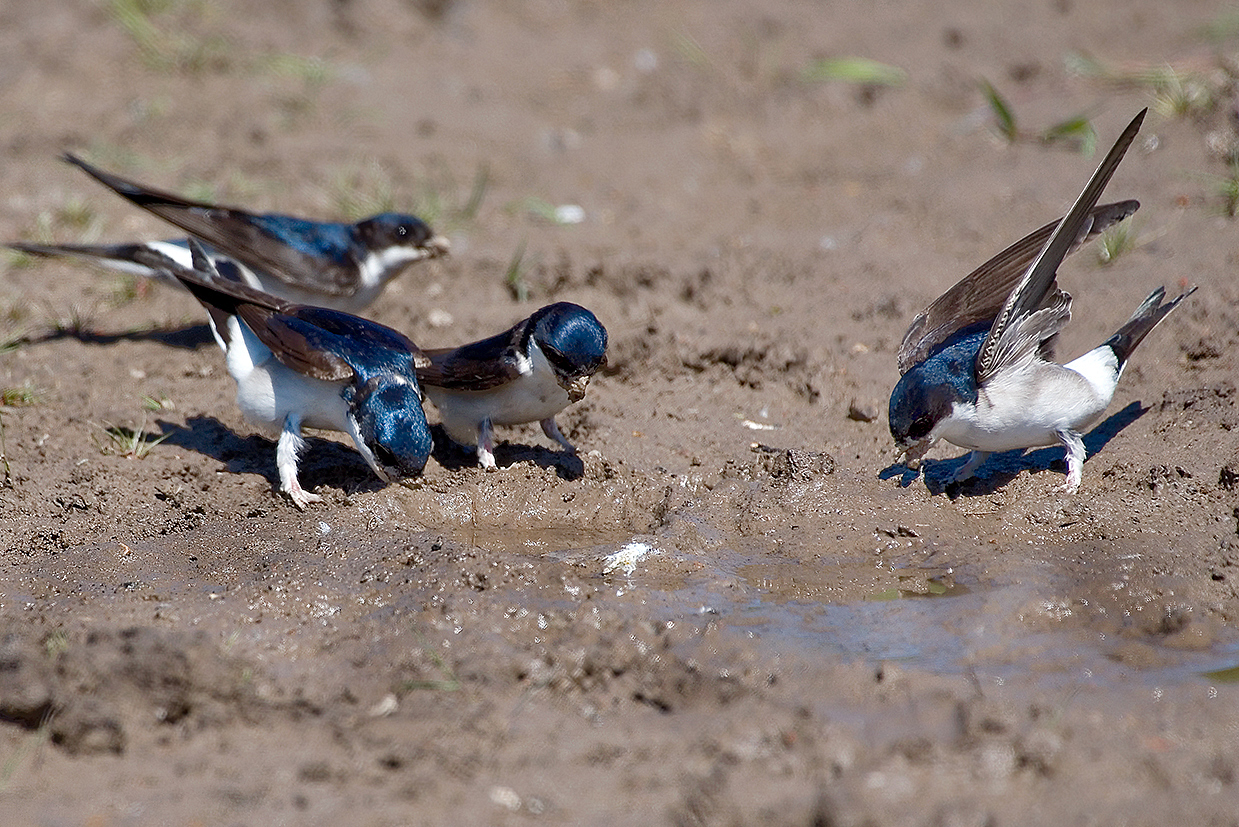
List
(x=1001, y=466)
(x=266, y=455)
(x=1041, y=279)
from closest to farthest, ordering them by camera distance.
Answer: (x=1041, y=279), (x=1001, y=466), (x=266, y=455)

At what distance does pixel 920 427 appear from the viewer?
436cm

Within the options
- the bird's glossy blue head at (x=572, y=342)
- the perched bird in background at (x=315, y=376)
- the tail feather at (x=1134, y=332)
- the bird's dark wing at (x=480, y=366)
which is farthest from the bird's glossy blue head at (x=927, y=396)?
the perched bird in background at (x=315, y=376)

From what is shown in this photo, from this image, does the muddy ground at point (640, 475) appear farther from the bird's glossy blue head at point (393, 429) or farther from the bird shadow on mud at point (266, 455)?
the bird's glossy blue head at point (393, 429)

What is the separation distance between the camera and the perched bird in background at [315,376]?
4602mm

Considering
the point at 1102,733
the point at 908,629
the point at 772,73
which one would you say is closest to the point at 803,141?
the point at 772,73

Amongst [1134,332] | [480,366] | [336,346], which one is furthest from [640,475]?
[1134,332]

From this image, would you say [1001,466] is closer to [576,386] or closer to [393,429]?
[576,386]

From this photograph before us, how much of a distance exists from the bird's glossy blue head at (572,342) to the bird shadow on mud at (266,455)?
3.18ft

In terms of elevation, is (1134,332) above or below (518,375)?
above

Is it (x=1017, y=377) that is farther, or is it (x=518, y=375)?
(x=518, y=375)

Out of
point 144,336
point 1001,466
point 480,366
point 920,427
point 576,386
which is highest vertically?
point 920,427

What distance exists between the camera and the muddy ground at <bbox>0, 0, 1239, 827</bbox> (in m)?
3.12

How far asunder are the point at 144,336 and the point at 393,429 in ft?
8.40

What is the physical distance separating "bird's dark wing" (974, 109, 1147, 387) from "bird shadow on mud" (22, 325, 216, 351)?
4.09 meters
